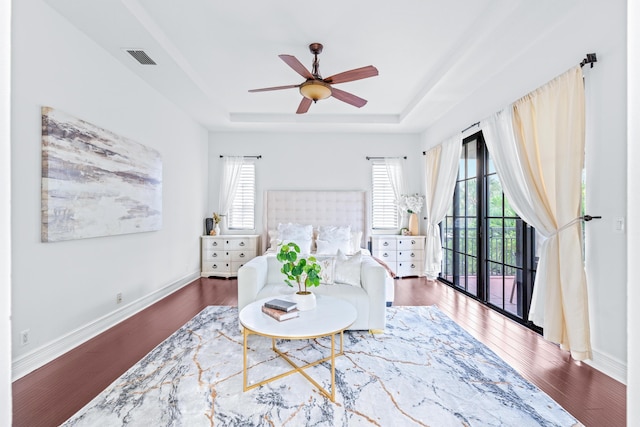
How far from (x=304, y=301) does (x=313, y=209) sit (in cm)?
324

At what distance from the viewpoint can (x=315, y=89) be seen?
9.16ft

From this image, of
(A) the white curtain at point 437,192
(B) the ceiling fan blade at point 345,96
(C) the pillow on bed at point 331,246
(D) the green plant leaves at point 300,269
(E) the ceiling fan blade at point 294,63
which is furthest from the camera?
(C) the pillow on bed at point 331,246

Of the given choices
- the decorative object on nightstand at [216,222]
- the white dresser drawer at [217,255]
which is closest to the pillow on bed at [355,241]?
the white dresser drawer at [217,255]

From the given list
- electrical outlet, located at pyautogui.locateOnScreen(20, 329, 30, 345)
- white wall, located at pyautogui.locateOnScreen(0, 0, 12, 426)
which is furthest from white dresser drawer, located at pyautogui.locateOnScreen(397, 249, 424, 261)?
white wall, located at pyautogui.locateOnScreen(0, 0, 12, 426)

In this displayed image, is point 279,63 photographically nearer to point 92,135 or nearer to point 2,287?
point 92,135

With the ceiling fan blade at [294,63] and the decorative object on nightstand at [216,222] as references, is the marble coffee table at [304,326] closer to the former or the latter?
the ceiling fan blade at [294,63]

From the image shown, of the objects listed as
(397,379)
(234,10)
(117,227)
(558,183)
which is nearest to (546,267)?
(558,183)

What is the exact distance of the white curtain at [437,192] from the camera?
4.39 meters

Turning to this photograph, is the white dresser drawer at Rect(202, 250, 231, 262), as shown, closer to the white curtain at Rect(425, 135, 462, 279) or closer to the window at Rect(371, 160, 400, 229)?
the window at Rect(371, 160, 400, 229)

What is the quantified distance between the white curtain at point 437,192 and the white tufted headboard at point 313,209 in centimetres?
111

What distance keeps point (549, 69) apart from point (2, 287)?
11.7ft

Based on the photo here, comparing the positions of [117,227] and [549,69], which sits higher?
[549,69]

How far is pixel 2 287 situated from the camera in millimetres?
465

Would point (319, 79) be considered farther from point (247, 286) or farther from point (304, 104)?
point (247, 286)
